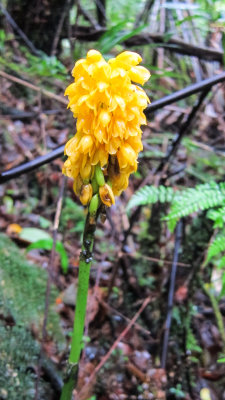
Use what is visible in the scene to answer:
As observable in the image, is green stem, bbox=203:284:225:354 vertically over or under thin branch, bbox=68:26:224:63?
under

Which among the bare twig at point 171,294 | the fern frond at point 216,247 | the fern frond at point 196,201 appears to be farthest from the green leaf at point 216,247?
the bare twig at point 171,294

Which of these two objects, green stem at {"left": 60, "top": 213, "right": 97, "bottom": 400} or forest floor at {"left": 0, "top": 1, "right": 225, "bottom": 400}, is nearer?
green stem at {"left": 60, "top": 213, "right": 97, "bottom": 400}

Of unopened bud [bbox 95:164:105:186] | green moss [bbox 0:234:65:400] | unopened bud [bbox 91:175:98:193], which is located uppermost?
unopened bud [bbox 95:164:105:186]

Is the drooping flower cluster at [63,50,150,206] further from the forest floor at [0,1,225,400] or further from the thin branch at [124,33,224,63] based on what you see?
the thin branch at [124,33,224,63]

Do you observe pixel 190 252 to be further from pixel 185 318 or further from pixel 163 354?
pixel 163 354

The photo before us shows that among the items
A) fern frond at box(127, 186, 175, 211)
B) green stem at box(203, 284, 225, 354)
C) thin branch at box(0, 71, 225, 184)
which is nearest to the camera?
thin branch at box(0, 71, 225, 184)

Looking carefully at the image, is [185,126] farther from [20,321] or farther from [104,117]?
[20,321]

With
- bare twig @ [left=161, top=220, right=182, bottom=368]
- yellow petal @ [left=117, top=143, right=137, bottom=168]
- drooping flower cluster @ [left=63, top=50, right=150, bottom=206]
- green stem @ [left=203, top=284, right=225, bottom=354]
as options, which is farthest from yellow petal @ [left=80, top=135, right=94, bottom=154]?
green stem @ [left=203, top=284, right=225, bottom=354]

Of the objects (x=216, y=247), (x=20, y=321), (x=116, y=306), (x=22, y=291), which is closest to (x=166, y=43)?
(x=216, y=247)


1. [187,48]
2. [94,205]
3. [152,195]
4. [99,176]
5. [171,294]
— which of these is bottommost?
[171,294]

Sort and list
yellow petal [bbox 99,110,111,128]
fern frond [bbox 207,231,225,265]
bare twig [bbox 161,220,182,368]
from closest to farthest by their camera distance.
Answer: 1. yellow petal [bbox 99,110,111,128]
2. fern frond [bbox 207,231,225,265]
3. bare twig [bbox 161,220,182,368]
